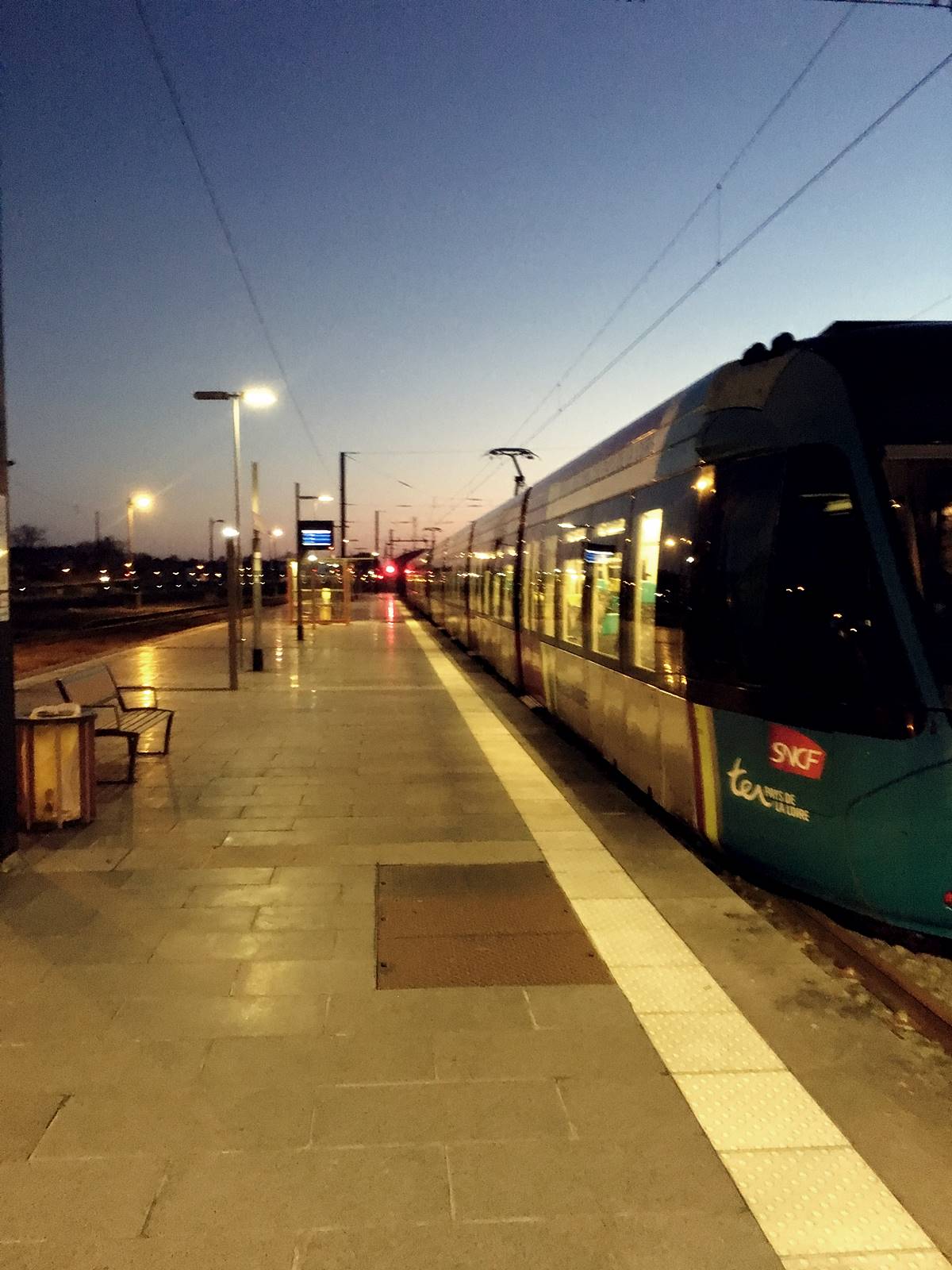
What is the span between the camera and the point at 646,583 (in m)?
6.89

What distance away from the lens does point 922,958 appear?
16.2 feet

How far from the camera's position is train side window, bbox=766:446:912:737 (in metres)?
4.38

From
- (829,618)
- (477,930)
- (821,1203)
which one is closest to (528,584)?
(477,930)

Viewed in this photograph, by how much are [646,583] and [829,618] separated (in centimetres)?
236

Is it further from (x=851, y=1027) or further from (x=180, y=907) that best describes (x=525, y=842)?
(x=851, y=1027)

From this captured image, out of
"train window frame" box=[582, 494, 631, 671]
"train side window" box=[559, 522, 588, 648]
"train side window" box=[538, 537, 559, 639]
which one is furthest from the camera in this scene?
"train side window" box=[538, 537, 559, 639]

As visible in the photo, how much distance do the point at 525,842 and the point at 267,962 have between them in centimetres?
247

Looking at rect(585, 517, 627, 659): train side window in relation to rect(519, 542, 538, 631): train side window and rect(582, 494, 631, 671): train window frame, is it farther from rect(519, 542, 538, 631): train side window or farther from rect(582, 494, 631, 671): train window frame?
rect(519, 542, 538, 631): train side window

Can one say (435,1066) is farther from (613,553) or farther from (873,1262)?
(613,553)

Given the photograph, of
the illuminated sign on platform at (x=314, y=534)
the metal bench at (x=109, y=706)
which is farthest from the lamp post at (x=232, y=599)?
the illuminated sign on platform at (x=314, y=534)

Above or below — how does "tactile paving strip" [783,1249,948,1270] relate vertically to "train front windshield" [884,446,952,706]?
below

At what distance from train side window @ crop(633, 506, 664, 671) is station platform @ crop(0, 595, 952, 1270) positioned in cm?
137

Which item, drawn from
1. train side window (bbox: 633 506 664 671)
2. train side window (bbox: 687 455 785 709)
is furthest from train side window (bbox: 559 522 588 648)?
train side window (bbox: 687 455 785 709)

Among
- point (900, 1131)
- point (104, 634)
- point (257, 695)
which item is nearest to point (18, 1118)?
point (900, 1131)
